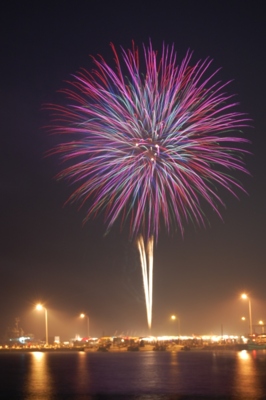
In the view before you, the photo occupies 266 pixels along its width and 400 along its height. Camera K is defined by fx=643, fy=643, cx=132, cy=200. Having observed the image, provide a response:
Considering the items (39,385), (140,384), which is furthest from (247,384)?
(39,385)

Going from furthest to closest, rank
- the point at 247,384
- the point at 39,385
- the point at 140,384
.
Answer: the point at 39,385
the point at 140,384
the point at 247,384

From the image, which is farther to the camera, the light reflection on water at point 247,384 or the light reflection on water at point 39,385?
the light reflection on water at point 39,385

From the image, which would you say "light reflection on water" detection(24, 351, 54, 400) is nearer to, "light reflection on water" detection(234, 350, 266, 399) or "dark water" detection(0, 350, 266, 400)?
"dark water" detection(0, 350, 266, 400)

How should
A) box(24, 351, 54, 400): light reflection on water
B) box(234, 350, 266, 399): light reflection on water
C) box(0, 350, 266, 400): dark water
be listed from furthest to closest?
box(24, 351, 54, 400): light reflection on water < box(0, 350, 266, 400): dark water < box(234, 350, 266, 399): light reflection on water

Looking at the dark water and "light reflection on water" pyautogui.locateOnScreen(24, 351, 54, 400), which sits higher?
"light reflection on water" pyautogui.locateOnScreen(24, 351, 54, 400)

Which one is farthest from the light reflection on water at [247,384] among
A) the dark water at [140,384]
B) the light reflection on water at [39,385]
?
the light reflection on water at [39,385]

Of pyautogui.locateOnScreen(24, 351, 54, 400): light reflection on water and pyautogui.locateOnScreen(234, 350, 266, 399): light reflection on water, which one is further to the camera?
pyautogui.locateOnScreen(24, 351, 54, 400): light reflection on water

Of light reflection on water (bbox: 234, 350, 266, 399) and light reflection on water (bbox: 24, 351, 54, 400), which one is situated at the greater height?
light reflection on water (bbox: 24, 351, 54, 400)

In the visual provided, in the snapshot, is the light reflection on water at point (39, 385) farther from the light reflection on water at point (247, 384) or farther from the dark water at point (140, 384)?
the light reflection on water at point (247, 384)

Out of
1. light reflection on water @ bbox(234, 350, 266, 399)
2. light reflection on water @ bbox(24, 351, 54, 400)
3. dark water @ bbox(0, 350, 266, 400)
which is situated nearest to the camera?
light reflection on water @ bbox(234, 350, 266, 399)

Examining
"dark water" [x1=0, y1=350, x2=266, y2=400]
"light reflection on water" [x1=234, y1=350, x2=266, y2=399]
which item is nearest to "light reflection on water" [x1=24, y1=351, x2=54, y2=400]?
"dark water" [x1=0, y1=350, x2=266, y2=400]

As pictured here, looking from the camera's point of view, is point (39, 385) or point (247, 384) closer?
point (247, 384)

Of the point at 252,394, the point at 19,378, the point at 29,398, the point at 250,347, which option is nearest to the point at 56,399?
the point at 29,398

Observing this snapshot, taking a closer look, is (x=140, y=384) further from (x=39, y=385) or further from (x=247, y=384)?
(x=247, y=384)
